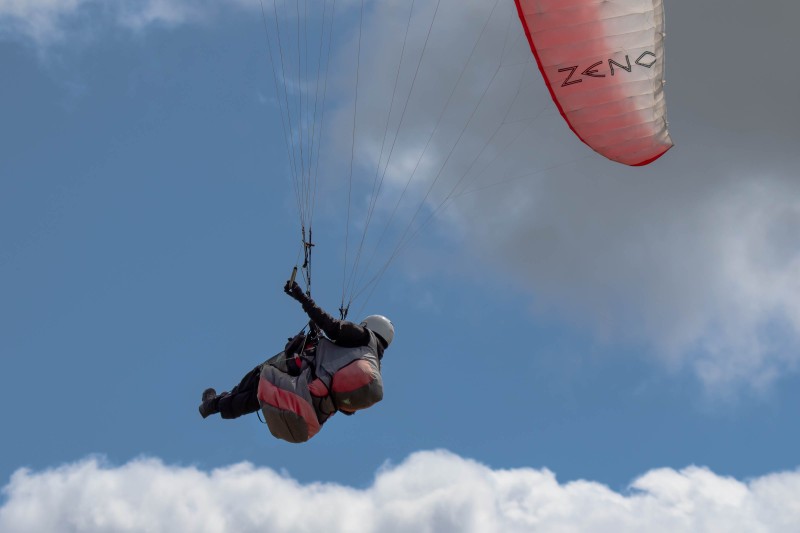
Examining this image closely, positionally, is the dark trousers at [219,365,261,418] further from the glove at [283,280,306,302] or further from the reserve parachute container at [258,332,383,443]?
the glove at [283,280,306,302]

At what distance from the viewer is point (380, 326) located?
61.6 feet

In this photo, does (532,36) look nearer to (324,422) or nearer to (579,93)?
(579,93)

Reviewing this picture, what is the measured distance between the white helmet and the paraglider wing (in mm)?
4701

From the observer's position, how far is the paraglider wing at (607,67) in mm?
19266

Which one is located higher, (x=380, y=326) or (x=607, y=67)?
(x=607, y=67)

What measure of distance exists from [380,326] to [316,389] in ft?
5.14

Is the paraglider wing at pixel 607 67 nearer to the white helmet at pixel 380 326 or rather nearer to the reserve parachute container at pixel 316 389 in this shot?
the white helmet at pixel 380 326

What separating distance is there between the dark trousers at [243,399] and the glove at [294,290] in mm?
1536

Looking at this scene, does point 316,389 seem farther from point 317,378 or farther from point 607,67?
point 607,67

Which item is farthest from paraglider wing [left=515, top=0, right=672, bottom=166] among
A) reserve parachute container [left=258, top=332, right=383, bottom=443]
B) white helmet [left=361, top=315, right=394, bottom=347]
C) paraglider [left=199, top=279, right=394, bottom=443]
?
reserve parachute container [left=258, top=332, right=383, bottom=443]

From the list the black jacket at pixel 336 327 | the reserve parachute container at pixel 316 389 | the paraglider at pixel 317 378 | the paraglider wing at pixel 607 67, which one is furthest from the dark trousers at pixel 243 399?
the paraglider wing at pixel 607 67

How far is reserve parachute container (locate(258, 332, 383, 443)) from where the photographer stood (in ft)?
57.9

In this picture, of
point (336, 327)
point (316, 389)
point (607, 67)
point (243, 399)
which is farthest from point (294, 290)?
point (607, 67)

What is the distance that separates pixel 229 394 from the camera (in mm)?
18703
